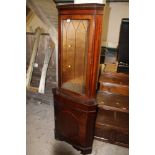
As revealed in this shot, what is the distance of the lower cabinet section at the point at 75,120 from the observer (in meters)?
2.19

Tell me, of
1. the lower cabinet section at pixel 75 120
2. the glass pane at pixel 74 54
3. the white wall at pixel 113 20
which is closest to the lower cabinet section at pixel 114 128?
the lower cabinet section at pixel 75 120

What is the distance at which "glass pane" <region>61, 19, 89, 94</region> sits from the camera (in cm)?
212

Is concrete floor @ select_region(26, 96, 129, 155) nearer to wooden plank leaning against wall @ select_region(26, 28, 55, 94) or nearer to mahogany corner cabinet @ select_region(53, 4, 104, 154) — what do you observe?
mahogany corner cabinet @ select_region(53, 4, 104, 154)

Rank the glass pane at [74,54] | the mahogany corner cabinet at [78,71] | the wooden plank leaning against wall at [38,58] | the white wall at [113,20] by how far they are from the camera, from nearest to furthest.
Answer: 1. the mahogany corner cabinet at [78,71]
2. the glass pane at [74,54]
3. the white wall at [113,20]
4. the wooden plank leaning against wall at [38,58]

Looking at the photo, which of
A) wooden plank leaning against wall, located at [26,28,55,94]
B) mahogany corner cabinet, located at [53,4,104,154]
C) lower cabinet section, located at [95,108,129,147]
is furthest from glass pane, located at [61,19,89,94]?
wooden plank leaning against wall, located at [26,28,55,94]

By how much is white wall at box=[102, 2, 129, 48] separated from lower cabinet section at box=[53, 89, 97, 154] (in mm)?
1532

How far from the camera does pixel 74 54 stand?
2.25 m

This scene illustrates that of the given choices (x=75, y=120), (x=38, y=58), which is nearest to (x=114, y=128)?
(x=75, y=120)

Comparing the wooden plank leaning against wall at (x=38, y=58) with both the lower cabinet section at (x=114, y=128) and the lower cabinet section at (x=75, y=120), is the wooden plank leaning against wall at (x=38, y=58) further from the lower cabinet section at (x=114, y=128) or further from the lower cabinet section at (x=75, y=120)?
the lower cabinet section at (x=114, y=128)

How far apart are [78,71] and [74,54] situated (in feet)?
0.66

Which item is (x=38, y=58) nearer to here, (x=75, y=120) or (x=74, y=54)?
(x=74, y=54)
